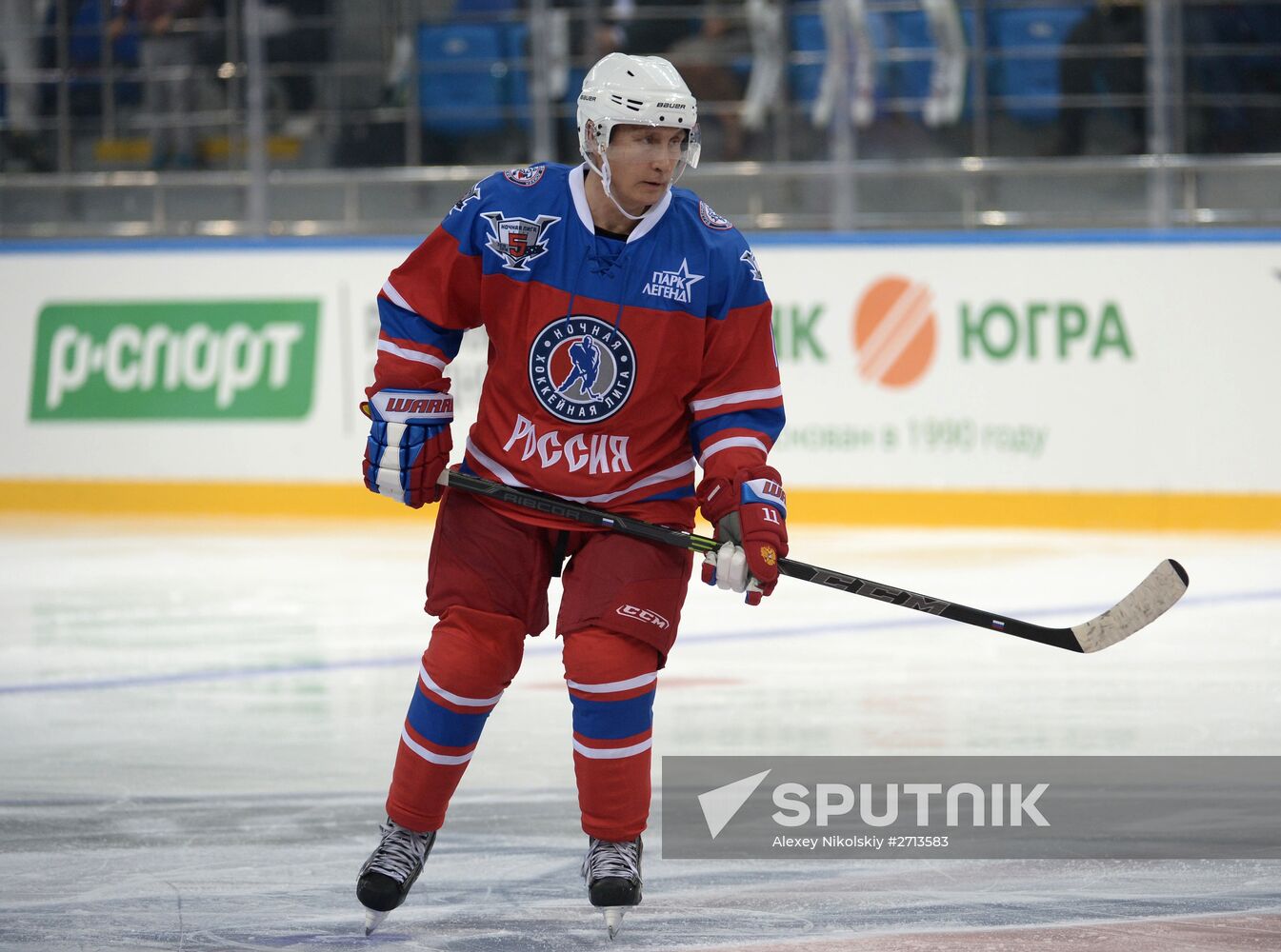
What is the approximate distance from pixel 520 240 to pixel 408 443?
362 millimetres

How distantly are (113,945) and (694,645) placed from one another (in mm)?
3097

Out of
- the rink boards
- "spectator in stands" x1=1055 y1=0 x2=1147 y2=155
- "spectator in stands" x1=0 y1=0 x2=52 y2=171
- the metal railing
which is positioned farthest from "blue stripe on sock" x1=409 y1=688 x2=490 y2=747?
"spectator in stands" x1=0 y1=0 x2=52 y2=171

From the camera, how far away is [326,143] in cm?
980

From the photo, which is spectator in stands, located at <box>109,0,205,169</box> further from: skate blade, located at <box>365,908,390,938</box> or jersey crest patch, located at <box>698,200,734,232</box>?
skate blade, located at <box>365,908,390,938</box>

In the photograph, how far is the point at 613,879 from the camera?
124 inches

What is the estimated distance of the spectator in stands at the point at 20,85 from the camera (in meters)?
9.96

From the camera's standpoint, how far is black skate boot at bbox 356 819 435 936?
313 centimetres

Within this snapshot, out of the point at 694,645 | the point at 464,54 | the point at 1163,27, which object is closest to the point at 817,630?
the point at 694,645

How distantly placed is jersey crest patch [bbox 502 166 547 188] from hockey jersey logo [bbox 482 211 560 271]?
0.08 metres

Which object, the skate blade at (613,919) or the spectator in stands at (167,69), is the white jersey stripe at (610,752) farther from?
the spectator in stands at (167,69)

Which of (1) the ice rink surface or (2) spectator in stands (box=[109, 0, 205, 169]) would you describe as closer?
(1) the ice rink surface

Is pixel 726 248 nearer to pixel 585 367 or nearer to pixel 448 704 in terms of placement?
pixel 585 367

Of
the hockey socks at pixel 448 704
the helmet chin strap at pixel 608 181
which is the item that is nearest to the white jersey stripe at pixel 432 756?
the hockey socks at pixel 448 704

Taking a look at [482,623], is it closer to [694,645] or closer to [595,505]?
[595,505]
